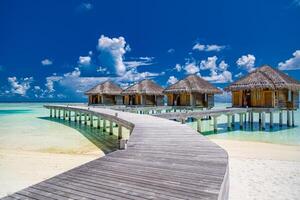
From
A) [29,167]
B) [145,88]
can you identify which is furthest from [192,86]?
[29,167]

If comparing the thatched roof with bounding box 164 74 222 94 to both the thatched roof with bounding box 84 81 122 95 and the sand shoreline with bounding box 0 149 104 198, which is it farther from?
the sand shoreline with bounding box 0 149 104 198

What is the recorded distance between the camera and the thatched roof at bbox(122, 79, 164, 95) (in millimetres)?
27141

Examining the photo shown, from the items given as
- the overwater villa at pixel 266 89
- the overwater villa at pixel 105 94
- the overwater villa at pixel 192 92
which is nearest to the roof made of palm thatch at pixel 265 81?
the overwater villa at pixel 266 89

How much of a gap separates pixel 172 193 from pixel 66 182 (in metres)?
1.35

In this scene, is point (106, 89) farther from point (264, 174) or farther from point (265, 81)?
point (264, 174)

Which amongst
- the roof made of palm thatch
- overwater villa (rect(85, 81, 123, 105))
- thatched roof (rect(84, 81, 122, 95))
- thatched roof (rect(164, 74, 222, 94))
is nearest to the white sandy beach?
the roof made of palm thatch

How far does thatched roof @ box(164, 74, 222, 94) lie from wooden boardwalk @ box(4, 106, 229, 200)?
59.3 feet

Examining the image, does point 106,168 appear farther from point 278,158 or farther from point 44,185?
point 278,158

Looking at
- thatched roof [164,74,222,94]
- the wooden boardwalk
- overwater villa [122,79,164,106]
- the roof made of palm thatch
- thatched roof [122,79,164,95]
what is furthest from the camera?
overwater villa [122,79,164,106]

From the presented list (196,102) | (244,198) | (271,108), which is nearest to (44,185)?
(244,198)

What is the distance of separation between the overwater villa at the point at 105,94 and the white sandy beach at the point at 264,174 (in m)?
22.0

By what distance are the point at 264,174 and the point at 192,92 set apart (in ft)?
52.4

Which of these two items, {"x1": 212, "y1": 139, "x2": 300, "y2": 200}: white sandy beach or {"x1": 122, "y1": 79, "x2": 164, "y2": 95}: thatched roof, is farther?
{"x1": 122, "y1": 79, "x2": 164, "y2": 95}: thatched roof

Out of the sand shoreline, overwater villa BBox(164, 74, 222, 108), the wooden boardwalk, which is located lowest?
the sand shoreline
